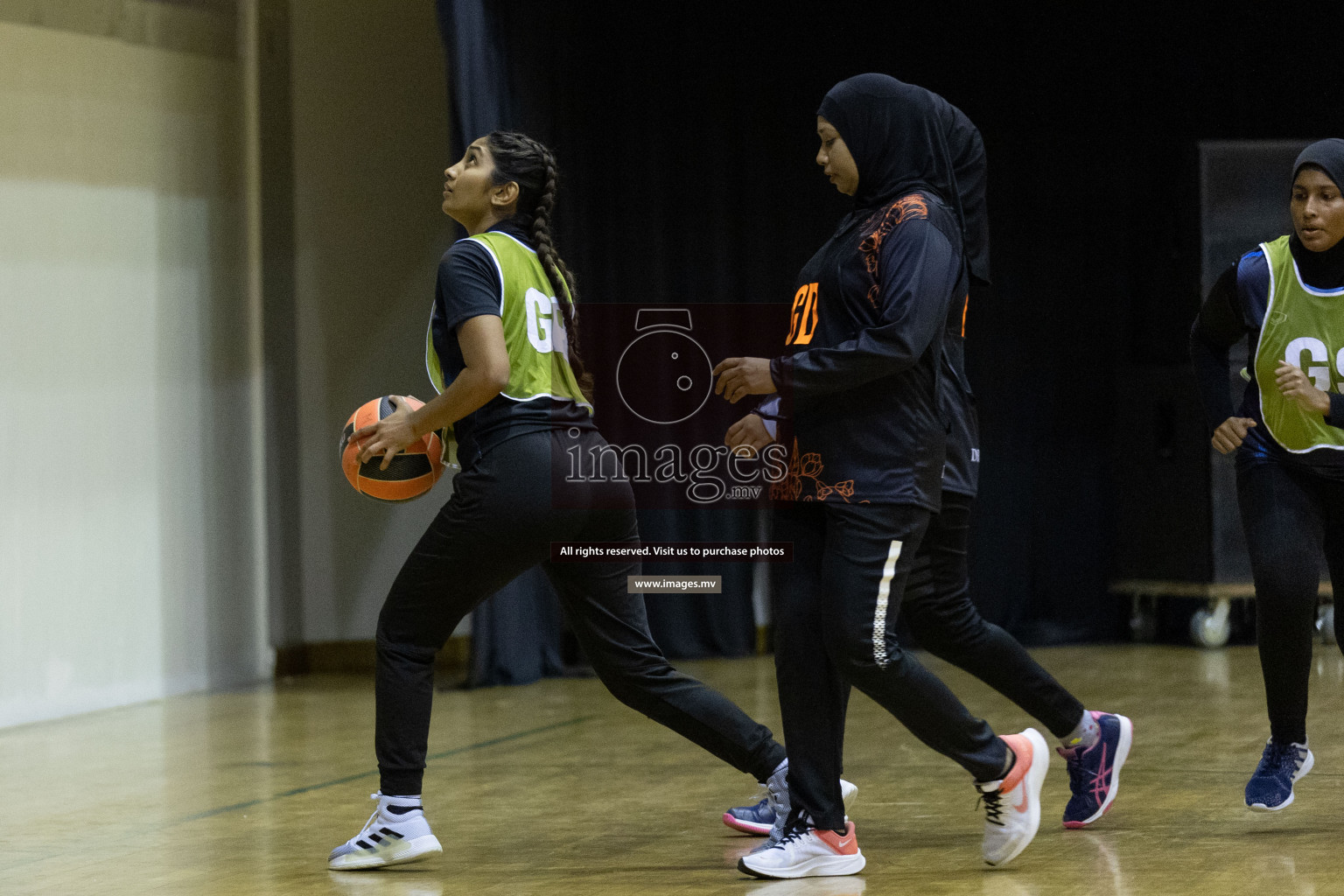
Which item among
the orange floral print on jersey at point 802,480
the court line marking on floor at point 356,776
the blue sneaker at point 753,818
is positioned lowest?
the court line marking on floor at point 356,776

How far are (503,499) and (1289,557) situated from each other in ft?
4.98

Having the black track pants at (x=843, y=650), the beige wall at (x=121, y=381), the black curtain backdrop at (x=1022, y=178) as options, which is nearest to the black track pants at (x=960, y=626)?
the black track pants at (x=843, y=650)

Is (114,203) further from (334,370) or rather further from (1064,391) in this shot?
(1064,391)

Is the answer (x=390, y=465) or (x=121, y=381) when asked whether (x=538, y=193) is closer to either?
(x=390, y=465)

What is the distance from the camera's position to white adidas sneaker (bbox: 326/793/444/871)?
293 centimetres

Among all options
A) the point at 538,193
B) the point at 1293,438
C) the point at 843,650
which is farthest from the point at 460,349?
the point at 1293,438

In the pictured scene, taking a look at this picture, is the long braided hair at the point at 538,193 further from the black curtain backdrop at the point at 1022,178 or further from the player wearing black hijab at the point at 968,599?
the black curtain backdrop at the point at 1022,178

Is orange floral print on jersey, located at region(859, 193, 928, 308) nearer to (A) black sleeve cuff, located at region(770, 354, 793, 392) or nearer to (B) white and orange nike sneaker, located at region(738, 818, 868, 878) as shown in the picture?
(A) black sleeve cuff, located at region(770, 354, 793, 392)

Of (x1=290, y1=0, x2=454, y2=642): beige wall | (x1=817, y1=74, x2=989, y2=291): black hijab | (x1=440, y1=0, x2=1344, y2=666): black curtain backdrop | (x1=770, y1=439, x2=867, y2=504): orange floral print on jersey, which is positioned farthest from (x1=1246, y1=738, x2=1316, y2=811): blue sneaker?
(x1=290, y1=0, x2=454, y2=642): beige wall

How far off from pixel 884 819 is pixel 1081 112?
450 centimetres

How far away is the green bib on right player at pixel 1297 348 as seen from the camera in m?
3.10

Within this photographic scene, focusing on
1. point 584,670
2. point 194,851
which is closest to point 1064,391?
point 584,670

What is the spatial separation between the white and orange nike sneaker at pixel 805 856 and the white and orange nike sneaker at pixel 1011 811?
0.25 meters

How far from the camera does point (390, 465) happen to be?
296cm
